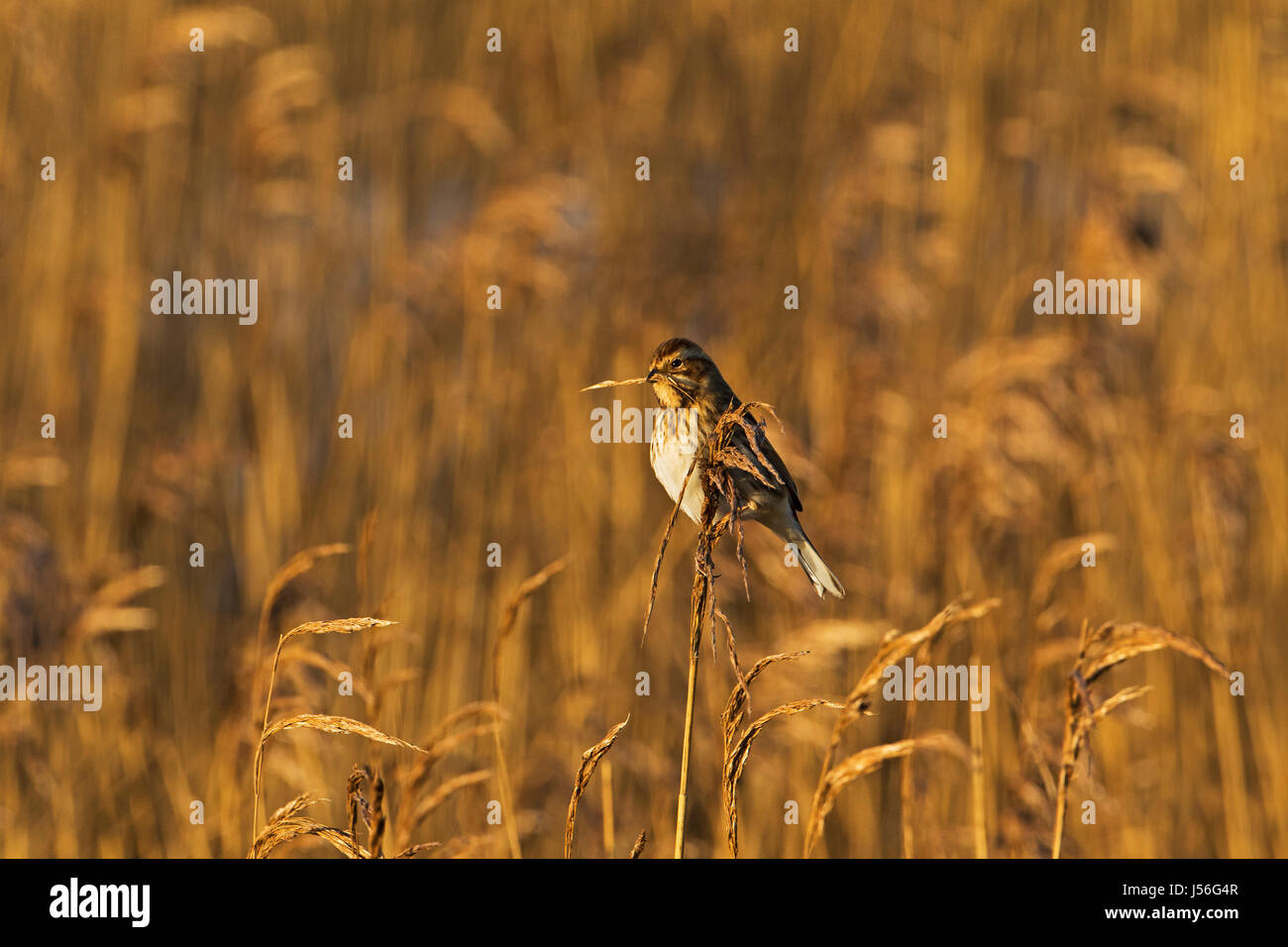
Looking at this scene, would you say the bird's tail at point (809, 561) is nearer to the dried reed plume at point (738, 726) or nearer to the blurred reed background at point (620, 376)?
the blurred reed background at point (620, 376)

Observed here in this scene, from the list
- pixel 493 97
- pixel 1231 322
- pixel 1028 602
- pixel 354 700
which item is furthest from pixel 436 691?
pixel 1231 322

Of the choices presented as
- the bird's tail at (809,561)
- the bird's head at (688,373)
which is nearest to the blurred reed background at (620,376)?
the bird's tail at (809,561)

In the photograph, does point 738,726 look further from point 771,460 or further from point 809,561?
point 809,561

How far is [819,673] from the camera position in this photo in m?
4.52

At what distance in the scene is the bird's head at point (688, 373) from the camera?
2.40 m

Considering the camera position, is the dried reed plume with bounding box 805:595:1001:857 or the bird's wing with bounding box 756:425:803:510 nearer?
the dried reed plume with bounding box 805:595:1001:857

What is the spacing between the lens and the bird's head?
240cm

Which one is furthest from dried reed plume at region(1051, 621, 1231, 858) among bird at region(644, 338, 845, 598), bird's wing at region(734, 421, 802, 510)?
bird's wing at region(734, 421, 802, 510)

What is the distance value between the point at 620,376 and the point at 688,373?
2.35 m

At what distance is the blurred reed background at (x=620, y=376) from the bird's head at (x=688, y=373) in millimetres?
995

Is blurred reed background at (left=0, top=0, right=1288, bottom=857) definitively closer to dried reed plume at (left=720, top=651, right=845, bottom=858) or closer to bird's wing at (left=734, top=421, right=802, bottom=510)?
bird's wing at (left=734, top=421, right=802, bottom=510)

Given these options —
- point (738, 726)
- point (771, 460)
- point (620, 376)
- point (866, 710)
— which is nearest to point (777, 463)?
point (771, 460)

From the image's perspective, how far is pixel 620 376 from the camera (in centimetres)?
482

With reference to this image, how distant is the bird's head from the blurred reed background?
39.2 inches
